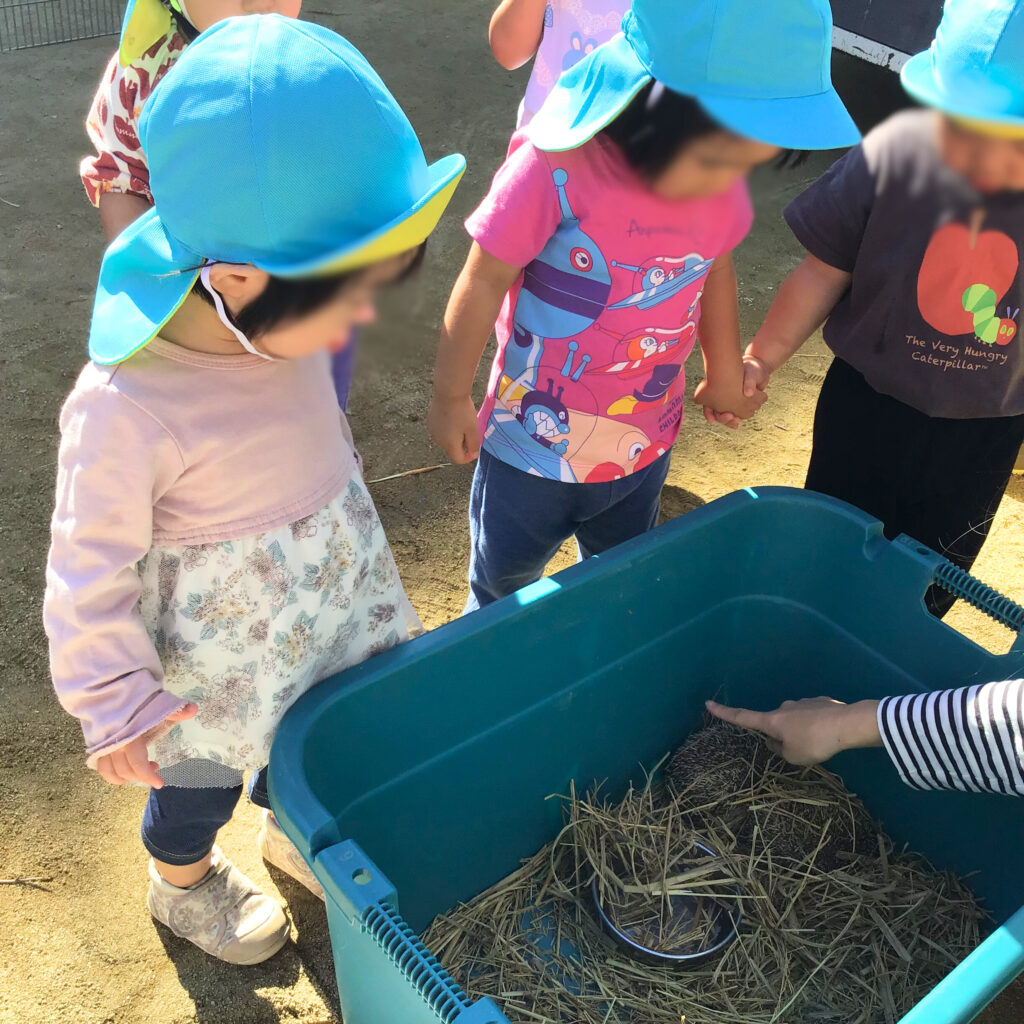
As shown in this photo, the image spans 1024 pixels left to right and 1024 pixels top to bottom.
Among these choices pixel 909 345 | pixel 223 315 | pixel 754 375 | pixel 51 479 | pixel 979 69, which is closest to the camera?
pixel 979 69

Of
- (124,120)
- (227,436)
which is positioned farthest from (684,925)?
(124,120)

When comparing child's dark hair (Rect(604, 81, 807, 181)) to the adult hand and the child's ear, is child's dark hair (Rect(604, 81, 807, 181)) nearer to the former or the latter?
the child's ear

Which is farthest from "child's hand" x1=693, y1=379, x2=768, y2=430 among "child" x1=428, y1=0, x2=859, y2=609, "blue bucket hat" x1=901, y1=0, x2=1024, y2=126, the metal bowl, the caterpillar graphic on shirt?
"blue bucket hat" x1=901, y1=0, x2=1024, y2=126

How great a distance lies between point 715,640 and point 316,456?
0.51 m

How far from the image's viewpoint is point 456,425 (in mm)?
1007

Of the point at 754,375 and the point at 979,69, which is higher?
the point at 979,69

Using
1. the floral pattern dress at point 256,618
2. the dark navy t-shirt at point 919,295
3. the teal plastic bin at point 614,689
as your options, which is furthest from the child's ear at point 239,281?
the dark navy t-shirt at point 919,295

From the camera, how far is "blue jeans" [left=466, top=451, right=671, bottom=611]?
3.51 feet

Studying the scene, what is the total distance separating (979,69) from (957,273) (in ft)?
1.58

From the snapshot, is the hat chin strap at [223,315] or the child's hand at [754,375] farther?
the child's hand at [754,375]

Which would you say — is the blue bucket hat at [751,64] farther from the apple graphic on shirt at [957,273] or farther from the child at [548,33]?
the child at [548,33]

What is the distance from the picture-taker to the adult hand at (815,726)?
0.94m

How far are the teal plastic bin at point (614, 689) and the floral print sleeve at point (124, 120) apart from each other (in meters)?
0.55

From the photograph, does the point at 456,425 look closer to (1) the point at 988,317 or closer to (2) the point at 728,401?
(2) the point at 728,401
